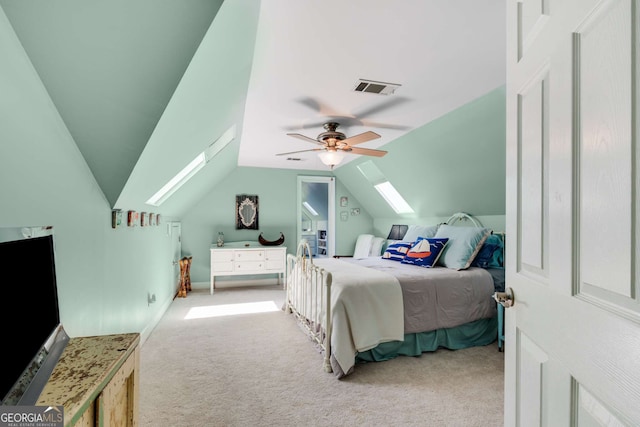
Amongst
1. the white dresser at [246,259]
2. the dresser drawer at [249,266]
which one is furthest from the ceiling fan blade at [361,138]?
the dresser drawer at [249,266]

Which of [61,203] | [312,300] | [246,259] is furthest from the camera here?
[246,259]

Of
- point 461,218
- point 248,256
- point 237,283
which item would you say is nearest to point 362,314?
point 461,218

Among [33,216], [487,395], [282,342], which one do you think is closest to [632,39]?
[33,216]

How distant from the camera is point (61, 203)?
1.32 meters

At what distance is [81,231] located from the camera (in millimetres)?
1510

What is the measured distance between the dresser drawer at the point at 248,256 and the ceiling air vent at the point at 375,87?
349 centimetres

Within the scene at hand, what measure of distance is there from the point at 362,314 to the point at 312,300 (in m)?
0.64

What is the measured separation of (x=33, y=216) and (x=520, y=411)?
179cm

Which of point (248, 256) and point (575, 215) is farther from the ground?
point (575, 215)

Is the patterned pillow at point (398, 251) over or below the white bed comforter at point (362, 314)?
over

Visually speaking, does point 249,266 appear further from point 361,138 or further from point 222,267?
point 361,138

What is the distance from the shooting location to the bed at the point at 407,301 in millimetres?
2363

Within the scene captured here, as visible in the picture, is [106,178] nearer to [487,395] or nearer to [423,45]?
[423,45]

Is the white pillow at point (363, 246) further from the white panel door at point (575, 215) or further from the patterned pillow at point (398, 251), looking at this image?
the white panel door at point (575, 215)
